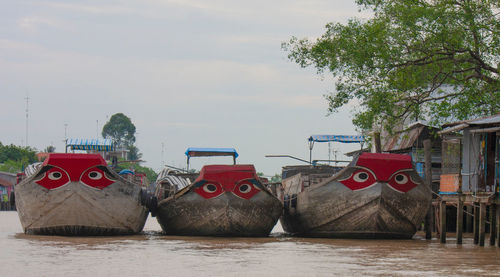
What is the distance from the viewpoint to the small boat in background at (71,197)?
58.1 ft

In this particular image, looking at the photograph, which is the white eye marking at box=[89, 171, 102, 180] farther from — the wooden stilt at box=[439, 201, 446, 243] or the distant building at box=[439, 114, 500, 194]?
the distant building at box=[439, 114, 500, 194]

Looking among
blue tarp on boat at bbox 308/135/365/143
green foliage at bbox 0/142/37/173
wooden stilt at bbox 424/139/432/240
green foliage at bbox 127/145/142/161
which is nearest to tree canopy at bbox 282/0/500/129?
wooden stilt at bbox 424/139/432/240

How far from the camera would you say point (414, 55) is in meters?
21.0

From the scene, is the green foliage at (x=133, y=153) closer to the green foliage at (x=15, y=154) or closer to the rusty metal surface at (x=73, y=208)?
the green foliage at (x=15, y=154)

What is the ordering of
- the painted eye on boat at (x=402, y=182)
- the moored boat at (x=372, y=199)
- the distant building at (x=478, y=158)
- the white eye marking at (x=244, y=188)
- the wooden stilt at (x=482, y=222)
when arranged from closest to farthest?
1. the wooden stilt at (x=482, y=222)
2. the distant building at (x=478, y=158)
3. the moored boat at (x=372, y=199)
4. the painted eye on boat at (x=402, y=182)
5. the white eye marking at (x=244, y=188)

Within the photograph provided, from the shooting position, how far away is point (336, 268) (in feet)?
38.3

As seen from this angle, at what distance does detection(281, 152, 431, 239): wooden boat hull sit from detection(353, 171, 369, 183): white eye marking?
0.15m

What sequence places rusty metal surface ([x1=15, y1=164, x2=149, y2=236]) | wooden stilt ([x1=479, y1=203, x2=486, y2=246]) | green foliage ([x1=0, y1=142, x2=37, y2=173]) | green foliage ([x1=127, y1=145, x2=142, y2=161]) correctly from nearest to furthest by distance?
wooden stilt ([x1=479, y1=203, x2=486, y2=246]), rusty metal surface ([x1=15, y1=164, x2=149, y2=236]), green foliage ([x1=0, y1=142, x2=37, y2=173]), green foliage ([x1=127, y1=145, x2=142, y2=161])

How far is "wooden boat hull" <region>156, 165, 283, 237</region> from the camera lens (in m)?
18.5

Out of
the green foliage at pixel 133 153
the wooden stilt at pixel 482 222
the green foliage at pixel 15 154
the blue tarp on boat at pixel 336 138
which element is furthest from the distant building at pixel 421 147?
the green foliage at pixel 133 153

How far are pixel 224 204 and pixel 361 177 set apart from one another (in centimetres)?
331

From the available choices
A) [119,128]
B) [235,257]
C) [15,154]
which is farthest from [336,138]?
[119,128]

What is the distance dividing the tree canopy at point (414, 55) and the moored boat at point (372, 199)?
9.95 ft

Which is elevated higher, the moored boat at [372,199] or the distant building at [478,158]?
the distant building at [478,158]
